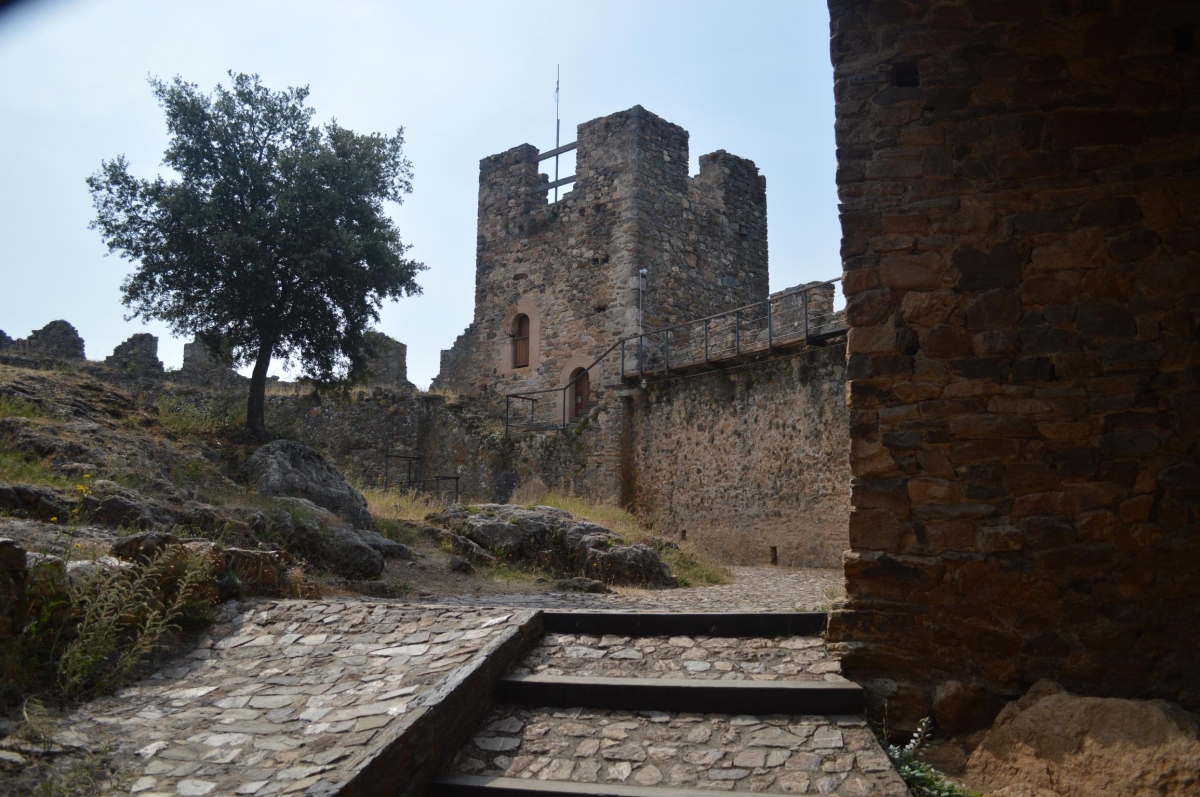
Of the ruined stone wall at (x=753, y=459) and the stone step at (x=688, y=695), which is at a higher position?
the ruined stone wall at (x=753, y=459)

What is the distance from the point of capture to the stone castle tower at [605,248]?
1906cm

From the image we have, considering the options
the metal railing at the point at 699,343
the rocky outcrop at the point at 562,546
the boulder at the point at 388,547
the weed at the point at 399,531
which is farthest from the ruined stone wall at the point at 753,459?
the boulder at the point at 388,547

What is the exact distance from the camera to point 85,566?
5047 millimetres

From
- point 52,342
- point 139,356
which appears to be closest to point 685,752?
point 139,356

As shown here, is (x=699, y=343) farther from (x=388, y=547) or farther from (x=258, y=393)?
(x=388, y=547)

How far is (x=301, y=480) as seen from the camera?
1098cm

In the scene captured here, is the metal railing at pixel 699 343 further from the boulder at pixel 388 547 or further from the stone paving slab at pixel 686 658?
the stone paving slab at pixel 686 658

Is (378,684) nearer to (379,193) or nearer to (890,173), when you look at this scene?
(890,173)

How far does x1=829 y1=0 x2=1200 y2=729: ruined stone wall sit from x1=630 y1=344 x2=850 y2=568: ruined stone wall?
28.3 feet

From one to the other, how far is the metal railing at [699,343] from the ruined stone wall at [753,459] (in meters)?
0.37

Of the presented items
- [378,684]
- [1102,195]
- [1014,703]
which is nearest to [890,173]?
[1102,195]

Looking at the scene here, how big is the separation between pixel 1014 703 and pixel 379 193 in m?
12.1

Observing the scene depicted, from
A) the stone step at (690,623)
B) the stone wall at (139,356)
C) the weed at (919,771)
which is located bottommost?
the weed at (919,771)

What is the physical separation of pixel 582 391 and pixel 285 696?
49.4 ft
